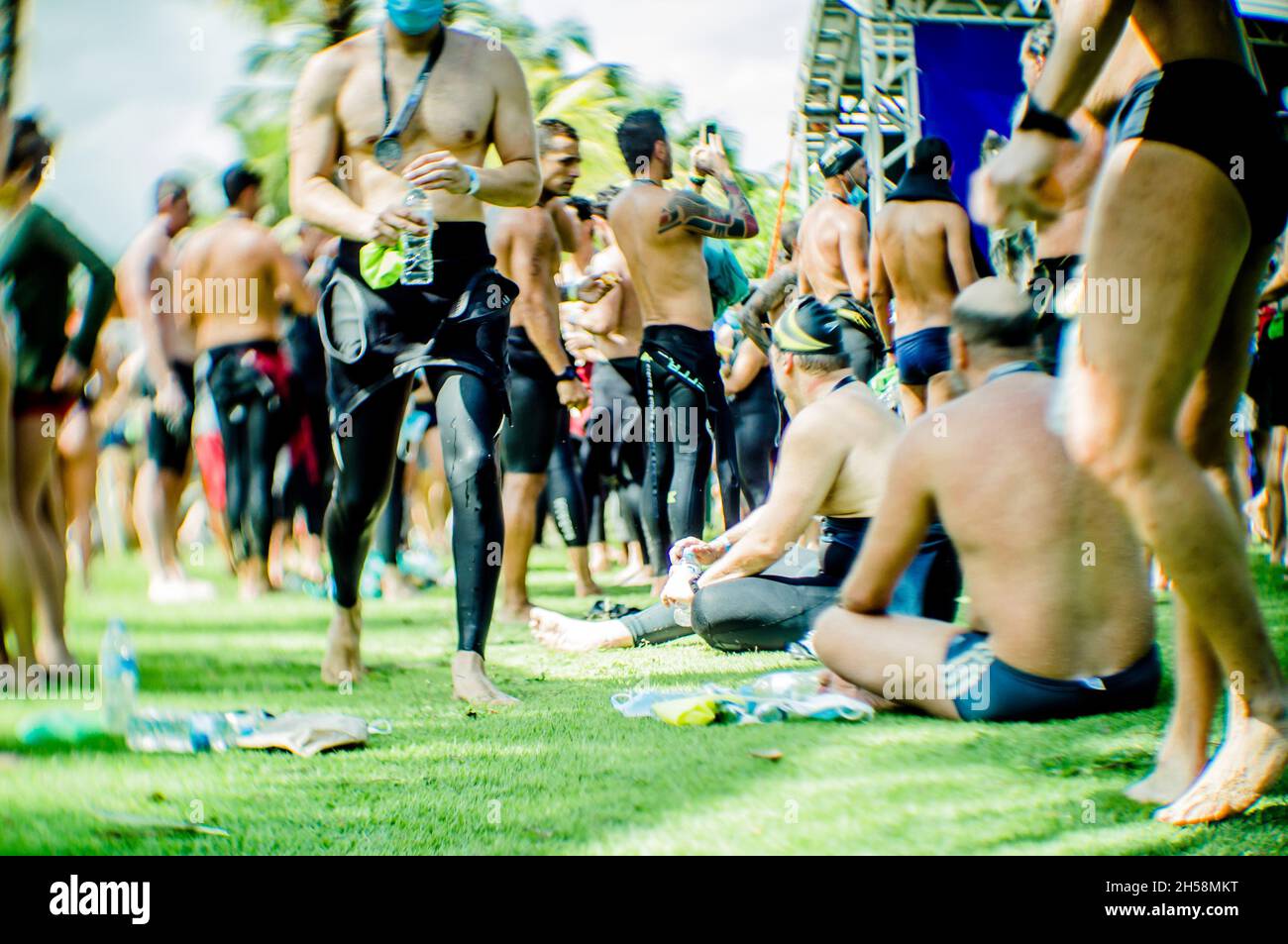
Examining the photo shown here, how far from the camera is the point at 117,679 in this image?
3.06 meters

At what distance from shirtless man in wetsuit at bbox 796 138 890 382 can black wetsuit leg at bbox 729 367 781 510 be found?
2.01ft

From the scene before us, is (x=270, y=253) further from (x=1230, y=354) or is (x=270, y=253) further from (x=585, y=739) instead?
(x=1230, y=354)

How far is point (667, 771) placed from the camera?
2512mm

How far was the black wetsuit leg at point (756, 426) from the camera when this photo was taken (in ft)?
22.7

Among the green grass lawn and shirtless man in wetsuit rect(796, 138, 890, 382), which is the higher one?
shirtless man in wetsuit rect(796, 138, 890, 382)

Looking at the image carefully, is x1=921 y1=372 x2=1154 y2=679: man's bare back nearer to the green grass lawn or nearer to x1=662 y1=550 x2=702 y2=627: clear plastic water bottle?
the green grass lawn

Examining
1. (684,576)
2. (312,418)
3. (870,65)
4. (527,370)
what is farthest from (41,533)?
(870,65)

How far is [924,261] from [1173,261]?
3.82 m

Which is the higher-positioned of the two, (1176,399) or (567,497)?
(1176,399)

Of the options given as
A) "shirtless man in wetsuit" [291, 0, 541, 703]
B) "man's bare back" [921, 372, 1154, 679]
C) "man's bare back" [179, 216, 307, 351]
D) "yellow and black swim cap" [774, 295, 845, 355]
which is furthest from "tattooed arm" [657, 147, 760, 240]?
"man's bare back" [921, 372, 1154, 679]

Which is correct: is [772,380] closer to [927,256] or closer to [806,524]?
[927,256]

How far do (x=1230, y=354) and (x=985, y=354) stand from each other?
0.77m

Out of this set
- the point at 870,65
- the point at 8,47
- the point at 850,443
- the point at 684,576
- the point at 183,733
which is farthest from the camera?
the point at 870,65

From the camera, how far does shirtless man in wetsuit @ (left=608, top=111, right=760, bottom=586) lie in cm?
559
